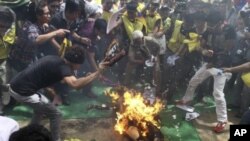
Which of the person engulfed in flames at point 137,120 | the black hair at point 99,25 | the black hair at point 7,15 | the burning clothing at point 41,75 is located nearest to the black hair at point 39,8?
the black hair at point 7,15

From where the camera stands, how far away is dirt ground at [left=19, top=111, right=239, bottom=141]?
26.6ft

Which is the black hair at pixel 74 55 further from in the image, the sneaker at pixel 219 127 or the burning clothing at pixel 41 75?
the sneaker at pixel 219 127

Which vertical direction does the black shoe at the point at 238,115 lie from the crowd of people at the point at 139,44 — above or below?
below

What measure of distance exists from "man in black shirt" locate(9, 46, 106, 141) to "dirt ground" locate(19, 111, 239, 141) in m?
1.04

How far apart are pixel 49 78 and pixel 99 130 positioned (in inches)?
89.2

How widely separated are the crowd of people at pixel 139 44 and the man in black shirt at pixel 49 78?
1.26 feet

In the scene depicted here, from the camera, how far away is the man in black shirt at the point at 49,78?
653 centimetres

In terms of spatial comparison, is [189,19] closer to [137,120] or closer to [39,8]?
[137,120]

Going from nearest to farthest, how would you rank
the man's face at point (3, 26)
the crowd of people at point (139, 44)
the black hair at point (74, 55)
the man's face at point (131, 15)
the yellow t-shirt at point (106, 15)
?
the black hair at point (74, 55)
the man's face at point (3, 26)
the crowd of people at point (139, 44)
the man's face at point (131, 15)
the yellow t-shirt at point (106, 15)

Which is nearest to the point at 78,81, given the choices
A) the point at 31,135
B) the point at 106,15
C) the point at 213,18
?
the point at 31,135

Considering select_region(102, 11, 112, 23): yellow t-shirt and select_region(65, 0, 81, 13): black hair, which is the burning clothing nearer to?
select_region(65, 0, 81, 13): black hair

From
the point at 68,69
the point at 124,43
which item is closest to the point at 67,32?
the point at 124,43

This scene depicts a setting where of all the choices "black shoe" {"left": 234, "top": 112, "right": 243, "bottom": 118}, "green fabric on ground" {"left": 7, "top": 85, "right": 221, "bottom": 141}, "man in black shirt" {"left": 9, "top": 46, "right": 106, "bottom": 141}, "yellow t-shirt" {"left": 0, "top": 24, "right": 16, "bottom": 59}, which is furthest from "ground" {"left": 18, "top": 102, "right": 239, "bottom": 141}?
"yellow t-shirt" {"left": 0, "top": 24, "right": 16, "bottom": 59}

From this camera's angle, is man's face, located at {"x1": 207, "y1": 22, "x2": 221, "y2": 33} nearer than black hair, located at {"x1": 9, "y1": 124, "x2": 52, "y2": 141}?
No
